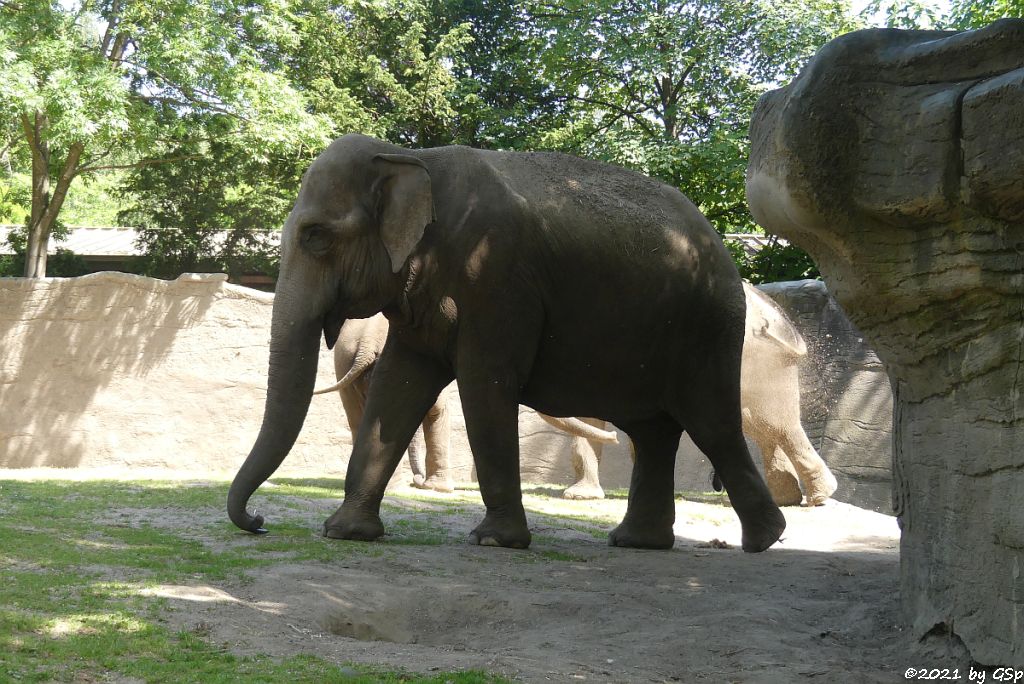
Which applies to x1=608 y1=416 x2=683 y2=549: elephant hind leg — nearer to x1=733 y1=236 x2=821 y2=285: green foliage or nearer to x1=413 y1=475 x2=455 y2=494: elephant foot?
x1=413 y1=475 x2=455 y2=494: elephant foot

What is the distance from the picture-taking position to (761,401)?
10.9 metres

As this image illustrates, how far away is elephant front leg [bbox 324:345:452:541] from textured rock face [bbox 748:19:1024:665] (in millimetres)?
3227

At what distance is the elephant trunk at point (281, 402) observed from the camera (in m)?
6.95

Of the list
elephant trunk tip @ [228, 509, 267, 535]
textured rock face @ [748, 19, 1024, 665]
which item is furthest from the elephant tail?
textured rock face @ [748, 19, 1024, 665]

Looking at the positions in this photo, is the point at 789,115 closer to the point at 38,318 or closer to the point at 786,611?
the point at 786,611

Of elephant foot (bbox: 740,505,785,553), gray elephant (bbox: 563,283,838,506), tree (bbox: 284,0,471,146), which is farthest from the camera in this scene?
tree (bbox: 284,0,471,146)

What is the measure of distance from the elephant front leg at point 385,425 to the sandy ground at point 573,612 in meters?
0.33

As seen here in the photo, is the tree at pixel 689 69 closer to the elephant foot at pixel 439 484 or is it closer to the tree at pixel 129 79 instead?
the tree at pixel 129 79

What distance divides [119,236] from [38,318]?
1090 cm

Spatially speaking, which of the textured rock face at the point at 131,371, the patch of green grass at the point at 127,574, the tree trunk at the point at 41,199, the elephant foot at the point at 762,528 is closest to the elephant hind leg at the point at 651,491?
the elephant foot at the point at 762,528

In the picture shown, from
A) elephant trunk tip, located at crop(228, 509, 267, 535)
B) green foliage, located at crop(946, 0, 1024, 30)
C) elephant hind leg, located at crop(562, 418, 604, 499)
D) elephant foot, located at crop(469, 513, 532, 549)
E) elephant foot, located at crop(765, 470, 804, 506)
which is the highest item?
green foliage, located at crop(946, 0, 1024, 30)

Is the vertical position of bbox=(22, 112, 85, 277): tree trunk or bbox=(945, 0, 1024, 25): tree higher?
bbox=(945, 0, 1024, 25): tree

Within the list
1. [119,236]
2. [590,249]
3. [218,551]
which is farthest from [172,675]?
[119,236]

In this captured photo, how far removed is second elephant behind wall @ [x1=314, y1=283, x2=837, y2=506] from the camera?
10.9 meters
